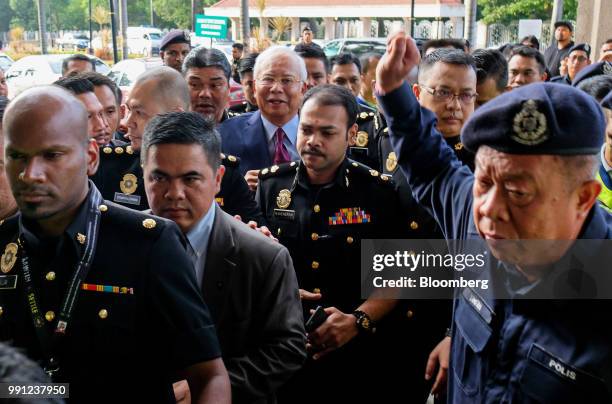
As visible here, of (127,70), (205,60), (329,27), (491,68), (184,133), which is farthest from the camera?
Result: (329,27)

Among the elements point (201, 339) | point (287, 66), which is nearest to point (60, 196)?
point (201, 339)

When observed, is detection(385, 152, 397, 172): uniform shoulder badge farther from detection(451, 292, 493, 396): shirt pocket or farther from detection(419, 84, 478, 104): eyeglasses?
detection(451, 292, 493, 396): shirt pocket

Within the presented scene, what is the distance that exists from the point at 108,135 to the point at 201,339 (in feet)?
9.06

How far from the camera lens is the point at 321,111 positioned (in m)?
3.48

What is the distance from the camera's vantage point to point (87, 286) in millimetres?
1961

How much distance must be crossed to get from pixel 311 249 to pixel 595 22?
37.9 ft

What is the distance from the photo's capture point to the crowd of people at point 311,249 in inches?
68.9

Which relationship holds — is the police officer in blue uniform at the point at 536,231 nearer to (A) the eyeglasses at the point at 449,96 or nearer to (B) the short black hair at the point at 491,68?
(A) the eyeglasses at the point at 449,96

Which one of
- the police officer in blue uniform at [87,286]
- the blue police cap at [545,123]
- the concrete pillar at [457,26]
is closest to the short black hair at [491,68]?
the blue police cap at [545,123]

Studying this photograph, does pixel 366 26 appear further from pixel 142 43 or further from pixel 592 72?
pixel 592 72

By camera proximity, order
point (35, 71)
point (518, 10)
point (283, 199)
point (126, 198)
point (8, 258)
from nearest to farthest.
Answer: point (8, 258) → point (283, 199) → point (126, 198) → point (35, 71) → point (518, 10)

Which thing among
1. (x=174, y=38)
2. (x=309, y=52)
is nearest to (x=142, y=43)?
(x=174, y=38)

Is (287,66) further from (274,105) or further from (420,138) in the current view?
(420,138)

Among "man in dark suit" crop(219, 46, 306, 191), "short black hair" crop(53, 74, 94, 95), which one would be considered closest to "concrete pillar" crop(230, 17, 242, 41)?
"man in dark suit" crop(219, 46, 306, 191)
